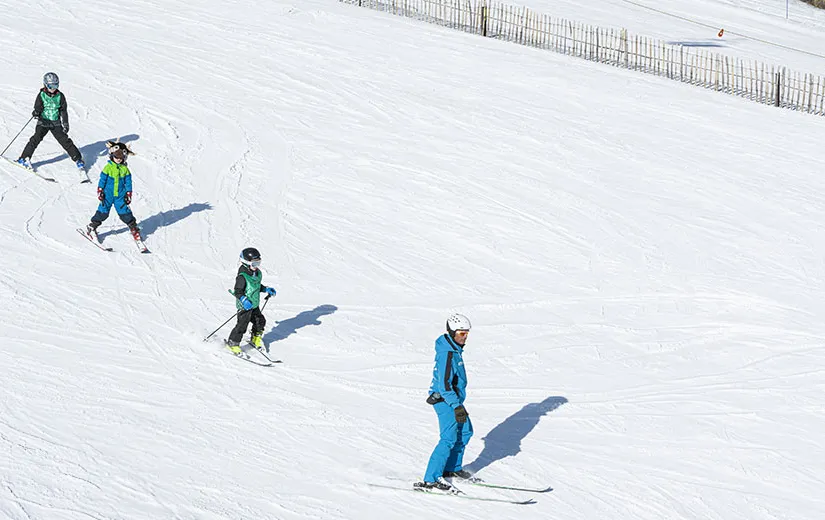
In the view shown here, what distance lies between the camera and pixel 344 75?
22.4 m

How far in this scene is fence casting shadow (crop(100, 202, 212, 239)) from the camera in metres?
14.7

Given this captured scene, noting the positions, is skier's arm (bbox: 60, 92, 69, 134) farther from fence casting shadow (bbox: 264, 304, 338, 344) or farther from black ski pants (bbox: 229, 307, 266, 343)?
black ski pants (bbox: 229, 307, 266, 343)

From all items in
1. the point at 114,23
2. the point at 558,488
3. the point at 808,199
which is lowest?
the point at 558,488

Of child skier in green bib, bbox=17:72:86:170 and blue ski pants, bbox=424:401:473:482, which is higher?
child skier in green bib, bbox=17:72:86:170

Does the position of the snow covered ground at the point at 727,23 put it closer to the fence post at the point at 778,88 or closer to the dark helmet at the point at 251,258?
the fence post at the point at 778,88

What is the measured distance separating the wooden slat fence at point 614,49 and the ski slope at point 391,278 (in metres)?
0.85

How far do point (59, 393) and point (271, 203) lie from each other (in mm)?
6607

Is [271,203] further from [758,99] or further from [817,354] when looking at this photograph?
[758,99]

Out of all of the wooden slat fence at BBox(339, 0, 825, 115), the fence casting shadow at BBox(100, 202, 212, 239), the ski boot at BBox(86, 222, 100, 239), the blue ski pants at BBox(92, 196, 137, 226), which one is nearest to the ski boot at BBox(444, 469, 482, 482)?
the blue ski pants at BBox(92, 196, 137, 226)

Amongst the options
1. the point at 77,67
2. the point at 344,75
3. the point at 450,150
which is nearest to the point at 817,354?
the point at 450,150

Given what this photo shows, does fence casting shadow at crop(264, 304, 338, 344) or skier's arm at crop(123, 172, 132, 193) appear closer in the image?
fence casting shadow at crop(264, 304, 338, 344)

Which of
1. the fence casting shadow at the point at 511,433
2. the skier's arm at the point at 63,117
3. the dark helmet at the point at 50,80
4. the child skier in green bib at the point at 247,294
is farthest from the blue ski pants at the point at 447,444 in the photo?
the dark helmet at the point at 50,80

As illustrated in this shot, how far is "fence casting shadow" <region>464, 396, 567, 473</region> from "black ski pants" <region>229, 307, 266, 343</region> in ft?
9.30

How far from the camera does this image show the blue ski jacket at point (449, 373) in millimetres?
8625
